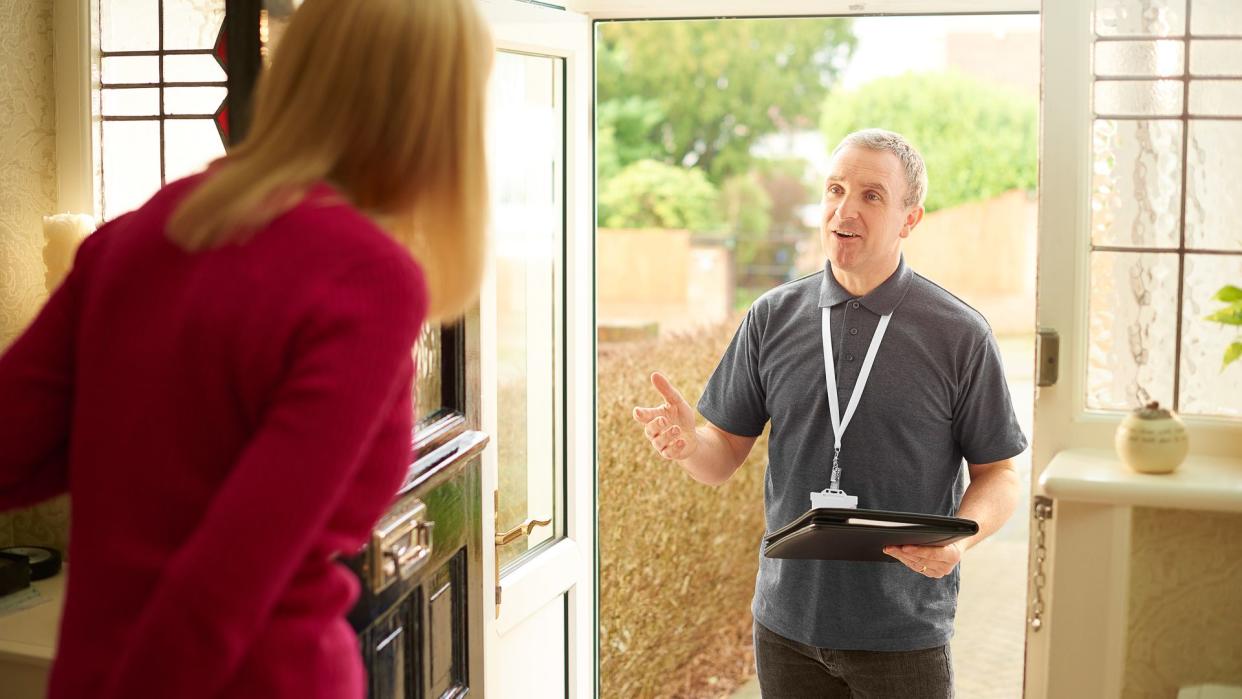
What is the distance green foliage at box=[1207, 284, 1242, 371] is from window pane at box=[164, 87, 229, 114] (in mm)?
1885

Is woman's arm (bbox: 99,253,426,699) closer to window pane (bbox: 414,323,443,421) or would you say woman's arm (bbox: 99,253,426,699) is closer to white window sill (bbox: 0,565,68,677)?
white window sill (bbox: 0,565,68,677)

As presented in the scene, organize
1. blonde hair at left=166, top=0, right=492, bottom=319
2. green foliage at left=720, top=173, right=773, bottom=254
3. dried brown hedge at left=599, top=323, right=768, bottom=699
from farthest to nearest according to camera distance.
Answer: green foliage at left=720, top=173, right=773, bottom=254, dried brown hedge at left=599, top=323, right=768, bottom=699, blonde hair at left=166, top=0, right=492, bottom=319

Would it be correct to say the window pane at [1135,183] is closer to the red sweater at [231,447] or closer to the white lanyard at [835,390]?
the white lanyard at [835,390]

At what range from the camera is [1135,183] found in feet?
8.05

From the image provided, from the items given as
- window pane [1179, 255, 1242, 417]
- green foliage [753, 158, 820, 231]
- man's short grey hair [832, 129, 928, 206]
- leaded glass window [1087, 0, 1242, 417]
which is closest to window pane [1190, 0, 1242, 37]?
leaded glass window [1087, 0, 1242, 417]

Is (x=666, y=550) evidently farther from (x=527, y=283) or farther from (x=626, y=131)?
(x=626, y=131)

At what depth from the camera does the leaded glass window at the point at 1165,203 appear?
7.82 feet

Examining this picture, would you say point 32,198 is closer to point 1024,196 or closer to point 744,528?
point 744,528

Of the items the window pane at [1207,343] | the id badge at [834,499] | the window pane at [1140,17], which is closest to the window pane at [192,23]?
the id badge at [834,499]

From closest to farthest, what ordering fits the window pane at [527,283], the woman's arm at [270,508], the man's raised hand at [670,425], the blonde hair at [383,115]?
the woman's arm at [270,508] < the blonde hair at [383,115] < the man's raised hand at [670,425] < the window pane at [527,283]

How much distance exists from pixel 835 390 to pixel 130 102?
4.92 feet

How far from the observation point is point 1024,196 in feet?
43.4

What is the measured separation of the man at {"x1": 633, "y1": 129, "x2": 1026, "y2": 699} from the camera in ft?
7.43

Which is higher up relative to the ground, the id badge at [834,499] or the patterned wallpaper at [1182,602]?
the id badge at [834,499]
